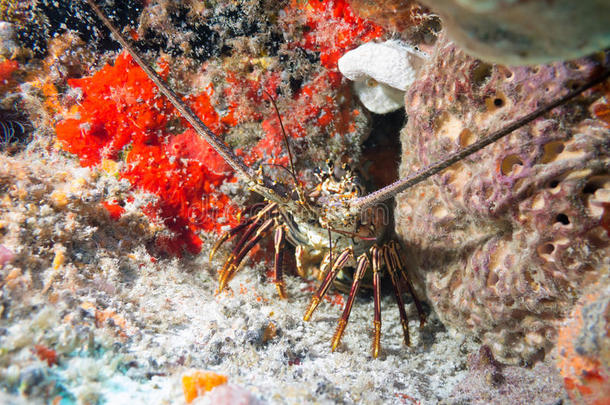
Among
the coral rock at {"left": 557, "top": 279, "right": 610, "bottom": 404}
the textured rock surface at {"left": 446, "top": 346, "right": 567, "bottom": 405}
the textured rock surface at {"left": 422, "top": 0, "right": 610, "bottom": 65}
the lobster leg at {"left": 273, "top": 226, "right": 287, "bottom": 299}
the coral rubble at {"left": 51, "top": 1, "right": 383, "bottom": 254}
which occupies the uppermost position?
the coral rubble at {"left": 51, "top": 1, "right": 383, "bottom": 254}

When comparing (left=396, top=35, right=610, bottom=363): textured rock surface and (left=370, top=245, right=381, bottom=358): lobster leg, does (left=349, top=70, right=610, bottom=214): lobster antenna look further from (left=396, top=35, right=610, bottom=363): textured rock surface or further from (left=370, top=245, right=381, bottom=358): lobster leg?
(left=370, top=245, right=381, bottom=358): lobster leg

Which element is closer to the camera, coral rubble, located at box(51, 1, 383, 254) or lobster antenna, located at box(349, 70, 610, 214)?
lobster antenna, located at box(349, 70, 610, 214)

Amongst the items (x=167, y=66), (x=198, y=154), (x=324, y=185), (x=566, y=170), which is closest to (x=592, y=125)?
(x=566, y=170)

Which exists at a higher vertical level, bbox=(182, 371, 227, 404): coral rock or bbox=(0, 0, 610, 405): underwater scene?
bbox=(0, 0, 610, 405): underwater scene

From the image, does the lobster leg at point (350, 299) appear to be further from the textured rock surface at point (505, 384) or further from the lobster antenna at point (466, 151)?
the textured rock surface at point (505, 384)

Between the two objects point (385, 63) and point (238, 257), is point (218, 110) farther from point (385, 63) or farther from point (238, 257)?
point (385, 63)

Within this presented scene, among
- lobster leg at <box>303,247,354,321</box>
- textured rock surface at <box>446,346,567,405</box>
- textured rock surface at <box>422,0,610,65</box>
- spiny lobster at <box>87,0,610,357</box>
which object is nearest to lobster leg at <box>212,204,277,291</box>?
spiny lobster at <box>87,0,610,357</box>
